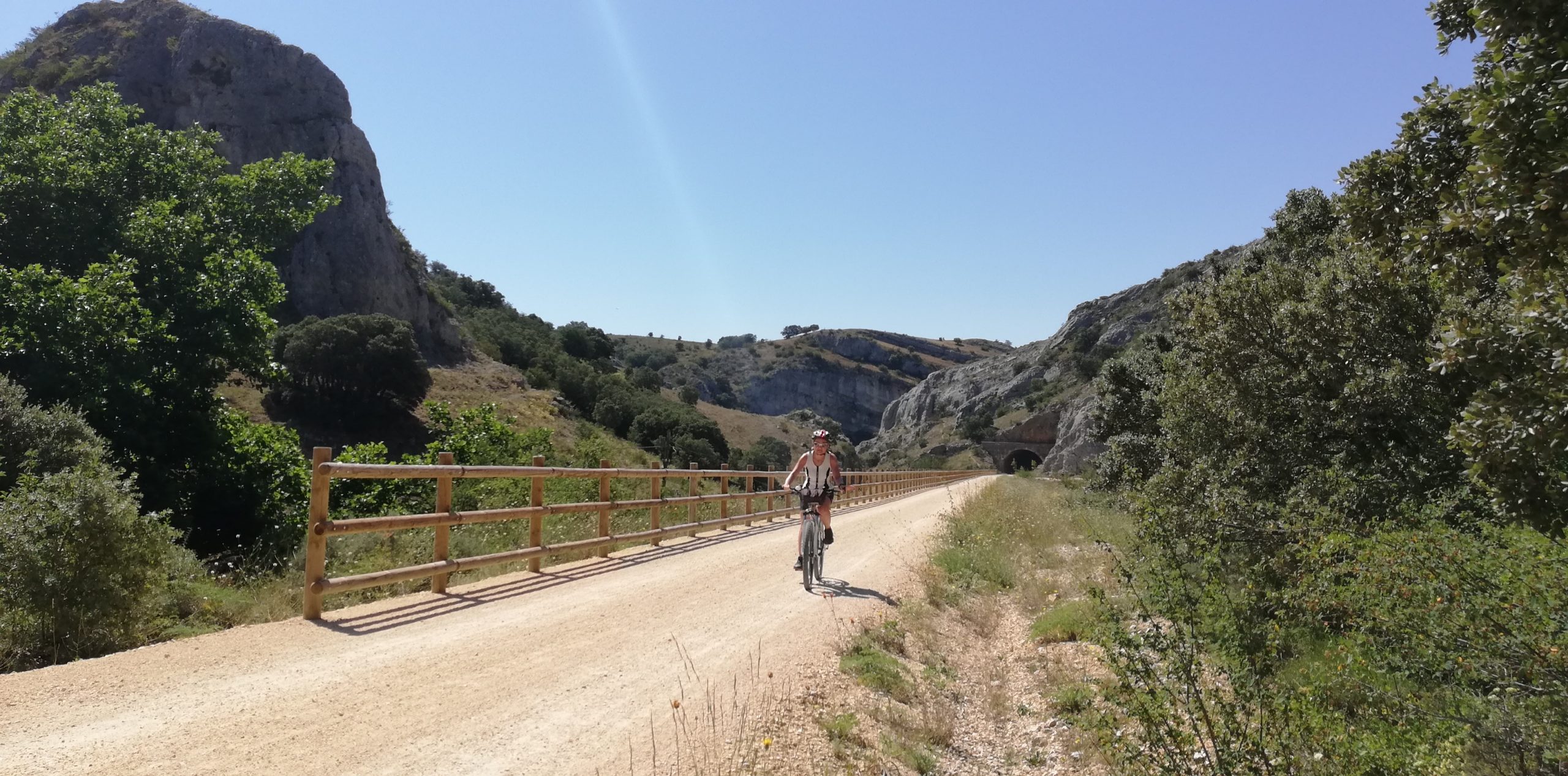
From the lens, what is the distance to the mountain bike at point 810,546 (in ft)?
32.5

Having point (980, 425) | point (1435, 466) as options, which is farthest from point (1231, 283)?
point (980, 425)

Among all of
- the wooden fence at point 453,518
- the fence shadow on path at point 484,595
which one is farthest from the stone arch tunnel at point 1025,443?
the fence shadow on path at point 484,595

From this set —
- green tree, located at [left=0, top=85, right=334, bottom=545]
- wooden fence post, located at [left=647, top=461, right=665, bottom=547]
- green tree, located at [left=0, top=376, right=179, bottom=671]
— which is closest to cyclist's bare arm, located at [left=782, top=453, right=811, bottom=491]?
wooden fence post, located at [left=647, top=461, right=665, bottom=547]

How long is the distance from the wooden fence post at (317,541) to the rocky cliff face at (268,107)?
58181 mm

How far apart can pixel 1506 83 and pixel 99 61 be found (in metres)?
78.4

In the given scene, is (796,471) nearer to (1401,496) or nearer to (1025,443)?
(1401,496)

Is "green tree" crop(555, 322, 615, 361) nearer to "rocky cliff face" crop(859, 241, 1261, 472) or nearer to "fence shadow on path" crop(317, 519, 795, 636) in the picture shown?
"rocky cliff face" crop(859, 241, 1261, 472)

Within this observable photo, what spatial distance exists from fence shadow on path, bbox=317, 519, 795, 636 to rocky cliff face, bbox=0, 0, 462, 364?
54.8 m

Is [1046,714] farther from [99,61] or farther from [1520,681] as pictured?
[99,61]

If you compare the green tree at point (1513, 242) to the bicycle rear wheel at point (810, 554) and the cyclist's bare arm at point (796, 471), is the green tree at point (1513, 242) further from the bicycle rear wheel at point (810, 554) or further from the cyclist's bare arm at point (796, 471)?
the cyclist's bare arm at point (796, 471)

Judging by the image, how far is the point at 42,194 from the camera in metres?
17.0

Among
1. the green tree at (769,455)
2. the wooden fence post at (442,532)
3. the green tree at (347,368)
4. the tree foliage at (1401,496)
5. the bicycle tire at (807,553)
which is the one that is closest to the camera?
the tree foliage at (1401,496)

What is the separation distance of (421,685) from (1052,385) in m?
→ 100

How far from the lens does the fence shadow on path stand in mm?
6660
